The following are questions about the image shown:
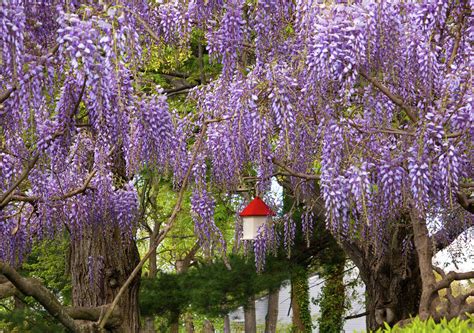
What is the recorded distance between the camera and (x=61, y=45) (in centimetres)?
440

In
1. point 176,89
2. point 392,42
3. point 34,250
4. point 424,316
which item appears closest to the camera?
point 392,42

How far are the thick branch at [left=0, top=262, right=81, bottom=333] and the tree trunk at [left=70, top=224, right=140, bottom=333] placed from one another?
5.95ft

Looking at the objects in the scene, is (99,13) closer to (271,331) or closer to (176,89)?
(176,89)

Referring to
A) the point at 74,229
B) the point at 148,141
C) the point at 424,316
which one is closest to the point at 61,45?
the point at 148,141

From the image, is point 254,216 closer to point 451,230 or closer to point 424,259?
point 424,259

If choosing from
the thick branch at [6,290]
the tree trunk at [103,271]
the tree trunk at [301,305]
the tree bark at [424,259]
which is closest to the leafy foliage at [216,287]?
the tree trunk at [301,305]

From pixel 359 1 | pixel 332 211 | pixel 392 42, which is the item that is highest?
pixel 359 1

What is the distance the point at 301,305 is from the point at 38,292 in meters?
8.30

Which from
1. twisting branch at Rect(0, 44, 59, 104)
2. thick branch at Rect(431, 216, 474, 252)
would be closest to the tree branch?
thick branch at Rect(431, 216, 474, 252)

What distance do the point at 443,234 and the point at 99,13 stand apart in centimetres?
610

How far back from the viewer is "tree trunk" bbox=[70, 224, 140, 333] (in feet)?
26.0

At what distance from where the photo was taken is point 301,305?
43.9ft

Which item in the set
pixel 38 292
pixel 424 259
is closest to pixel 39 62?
pixel 38 292

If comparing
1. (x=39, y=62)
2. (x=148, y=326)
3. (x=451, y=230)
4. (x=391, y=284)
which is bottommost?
(x=148, y=326)
